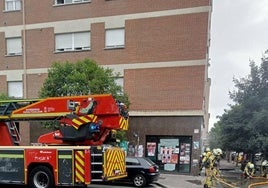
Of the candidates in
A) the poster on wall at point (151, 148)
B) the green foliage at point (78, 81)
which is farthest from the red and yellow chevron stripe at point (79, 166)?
the poster on wall at point (151, 148)

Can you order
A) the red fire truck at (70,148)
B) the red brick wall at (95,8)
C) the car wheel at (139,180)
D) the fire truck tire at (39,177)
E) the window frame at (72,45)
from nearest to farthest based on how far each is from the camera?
the red fire truck at (70,148) → the fire truck tire at (39,177) → the car wheel at (139,180) → the red brick wall at (95,8) → the window frame at (72,45)

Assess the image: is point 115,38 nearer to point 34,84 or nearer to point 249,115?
point 34,84

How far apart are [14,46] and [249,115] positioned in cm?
1925

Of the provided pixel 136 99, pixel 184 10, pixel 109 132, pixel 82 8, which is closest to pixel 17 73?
pixel 82 8

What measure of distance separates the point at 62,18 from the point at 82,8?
5.54 ft

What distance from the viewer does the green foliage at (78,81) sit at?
1750cm

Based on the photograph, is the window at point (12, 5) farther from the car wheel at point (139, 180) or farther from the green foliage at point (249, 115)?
the green foliage at point (249, 115)

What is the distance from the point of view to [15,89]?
24859 millimetres

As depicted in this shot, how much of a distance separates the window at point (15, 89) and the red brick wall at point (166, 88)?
8353 mm

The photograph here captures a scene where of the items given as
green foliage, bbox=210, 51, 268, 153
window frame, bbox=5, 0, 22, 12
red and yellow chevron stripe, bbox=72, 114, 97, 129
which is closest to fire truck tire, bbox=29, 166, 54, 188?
red and yellow chevron stripe, bbox=72, 114, 97, 129

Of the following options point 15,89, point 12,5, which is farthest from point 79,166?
point 12,5

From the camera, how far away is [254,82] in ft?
91.8

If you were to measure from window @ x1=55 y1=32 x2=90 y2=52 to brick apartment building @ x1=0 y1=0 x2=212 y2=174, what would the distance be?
0.05 ft

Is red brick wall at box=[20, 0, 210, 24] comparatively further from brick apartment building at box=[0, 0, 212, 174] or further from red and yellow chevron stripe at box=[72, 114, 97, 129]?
red and yellow chevron stripe at box=[72, 114, 97, 129]
